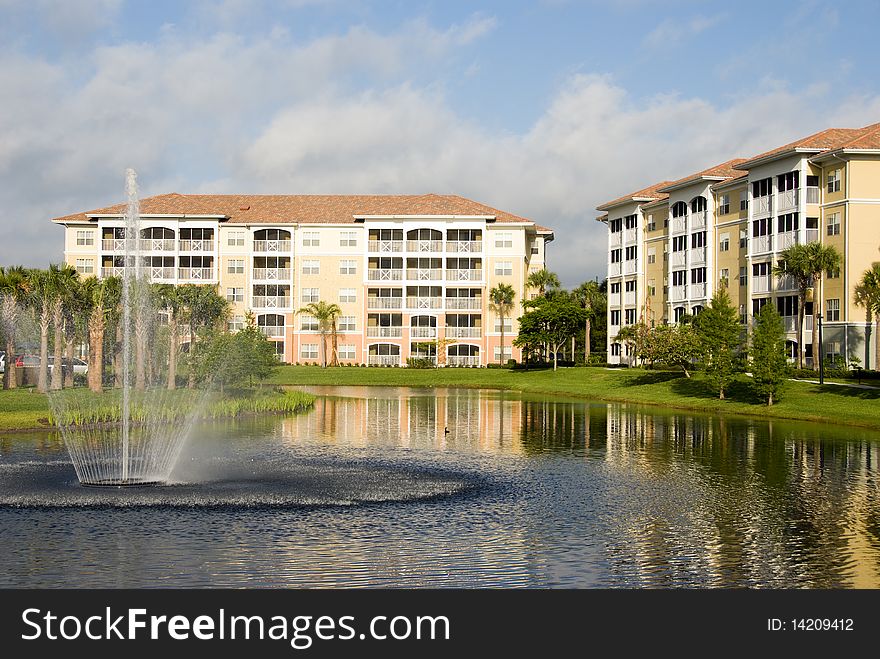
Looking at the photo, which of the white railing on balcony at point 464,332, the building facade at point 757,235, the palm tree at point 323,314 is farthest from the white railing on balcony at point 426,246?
the building facade at point 757,235

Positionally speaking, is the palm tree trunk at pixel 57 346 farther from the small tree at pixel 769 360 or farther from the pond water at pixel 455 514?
the small tree at pixel 769 360

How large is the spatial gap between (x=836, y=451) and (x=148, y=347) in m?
46.7

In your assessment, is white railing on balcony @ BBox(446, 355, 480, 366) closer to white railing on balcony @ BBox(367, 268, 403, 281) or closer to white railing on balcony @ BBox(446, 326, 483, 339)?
white railing on balcony @ BBox(446, 326, 483, 339)

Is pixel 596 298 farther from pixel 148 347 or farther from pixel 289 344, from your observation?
pixel 148 347

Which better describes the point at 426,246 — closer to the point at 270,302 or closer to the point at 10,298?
the point at 270,302

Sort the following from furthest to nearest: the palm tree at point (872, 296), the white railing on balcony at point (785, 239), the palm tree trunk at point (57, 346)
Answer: the white railing on balcony at point (785, 239) → the palm tree at point (872, 296) → the palm tree trunk at point (57, 346)

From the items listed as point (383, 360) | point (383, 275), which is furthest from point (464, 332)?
point (383, 275)

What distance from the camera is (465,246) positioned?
9769 cm

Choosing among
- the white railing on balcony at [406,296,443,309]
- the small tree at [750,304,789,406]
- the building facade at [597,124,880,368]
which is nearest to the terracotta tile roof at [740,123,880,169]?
the building facade at [597,124,880,368]

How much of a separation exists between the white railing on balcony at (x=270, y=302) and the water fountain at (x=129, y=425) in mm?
41026

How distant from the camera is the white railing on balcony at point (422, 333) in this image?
97.1m

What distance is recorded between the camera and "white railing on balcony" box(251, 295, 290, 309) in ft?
320

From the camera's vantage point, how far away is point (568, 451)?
109 ft

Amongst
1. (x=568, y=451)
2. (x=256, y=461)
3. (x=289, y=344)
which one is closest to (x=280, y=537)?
(x=256, y=461)
